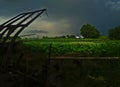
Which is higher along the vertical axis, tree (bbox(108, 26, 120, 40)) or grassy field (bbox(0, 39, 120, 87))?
tree (bbox(108, 26, 120, 40))

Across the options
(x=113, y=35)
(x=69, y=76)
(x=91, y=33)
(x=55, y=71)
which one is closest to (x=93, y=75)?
(x=69, y=76)

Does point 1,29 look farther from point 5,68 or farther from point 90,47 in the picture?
point 90,47

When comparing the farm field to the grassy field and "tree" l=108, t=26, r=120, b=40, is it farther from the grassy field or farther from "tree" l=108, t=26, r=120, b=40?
"tree" l=108, t=26, r=120, b=40

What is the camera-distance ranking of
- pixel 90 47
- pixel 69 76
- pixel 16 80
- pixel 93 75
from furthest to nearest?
pixel 90 47 < pixel 93 75 < pixel 69 76 < pixel 16 80

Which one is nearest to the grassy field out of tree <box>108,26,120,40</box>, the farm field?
the farm field

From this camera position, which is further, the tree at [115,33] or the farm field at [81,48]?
the tree at [115,33]

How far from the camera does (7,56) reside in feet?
32.6

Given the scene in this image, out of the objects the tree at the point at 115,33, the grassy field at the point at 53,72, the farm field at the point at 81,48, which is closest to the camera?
the grassy field at the point at 53,72

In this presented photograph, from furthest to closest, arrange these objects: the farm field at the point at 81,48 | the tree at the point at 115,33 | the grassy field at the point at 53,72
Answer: the tree at the point at 115,33, the farm field at the point at 81,48, the grassy field at the point at 53,72

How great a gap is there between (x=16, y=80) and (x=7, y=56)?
3.28 ft

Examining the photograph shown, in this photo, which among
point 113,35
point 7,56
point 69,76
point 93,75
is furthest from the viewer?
point 113,35

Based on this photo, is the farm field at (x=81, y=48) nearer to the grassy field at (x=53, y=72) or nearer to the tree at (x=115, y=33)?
the grassy field at (x=53, y=72)

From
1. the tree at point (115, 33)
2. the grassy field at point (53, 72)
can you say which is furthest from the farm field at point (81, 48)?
the tree at point (115, 33)

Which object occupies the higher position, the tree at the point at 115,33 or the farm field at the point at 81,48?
the tree at the point at 115,33
